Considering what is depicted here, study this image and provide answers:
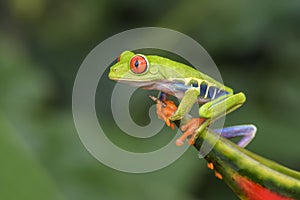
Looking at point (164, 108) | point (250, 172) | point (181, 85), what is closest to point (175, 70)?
point (181, 85)

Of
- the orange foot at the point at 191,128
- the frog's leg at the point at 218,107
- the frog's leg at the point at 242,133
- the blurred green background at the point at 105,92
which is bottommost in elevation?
the blurred green background at the point at 105,92

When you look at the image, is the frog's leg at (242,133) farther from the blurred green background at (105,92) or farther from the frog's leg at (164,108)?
the blurred green background at (105,92)

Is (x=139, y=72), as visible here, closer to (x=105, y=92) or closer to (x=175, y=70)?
(x=175, y=70)

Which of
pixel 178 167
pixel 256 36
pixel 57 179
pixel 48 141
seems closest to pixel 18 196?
pixel 57 179

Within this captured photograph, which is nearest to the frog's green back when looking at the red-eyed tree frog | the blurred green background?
the red-eyed tree frog

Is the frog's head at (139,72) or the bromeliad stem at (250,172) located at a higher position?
the frog's head at (139,72)

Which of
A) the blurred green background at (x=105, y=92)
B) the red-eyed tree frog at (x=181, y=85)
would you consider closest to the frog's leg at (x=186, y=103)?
the red-eyed tree frog at (x=181, y=85)
